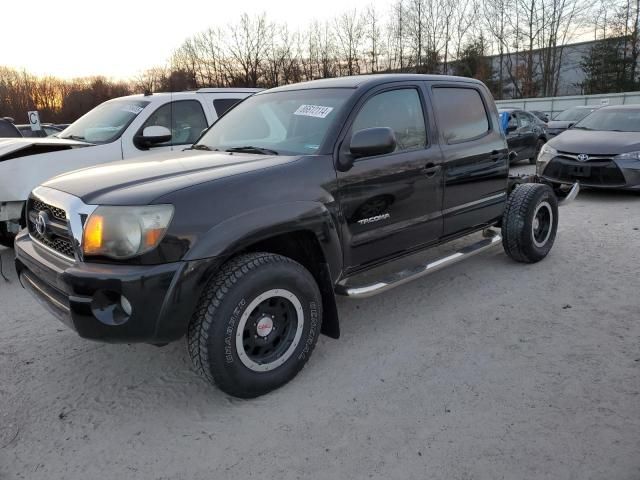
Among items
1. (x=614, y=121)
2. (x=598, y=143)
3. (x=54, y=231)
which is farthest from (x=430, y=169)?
(x=614, y=121)

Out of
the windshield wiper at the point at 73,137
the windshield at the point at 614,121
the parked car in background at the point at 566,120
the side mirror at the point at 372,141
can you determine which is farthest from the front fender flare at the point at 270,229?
the parked car in background at the point at 566,120

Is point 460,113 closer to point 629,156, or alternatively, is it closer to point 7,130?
point 629,156

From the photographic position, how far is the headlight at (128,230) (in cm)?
246

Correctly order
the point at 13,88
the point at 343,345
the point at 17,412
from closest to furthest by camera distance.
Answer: the point at 17,412 → the point at 343,345 → the point at 13,88

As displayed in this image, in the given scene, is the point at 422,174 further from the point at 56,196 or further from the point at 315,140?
the point at 56,196

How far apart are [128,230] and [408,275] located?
6.72 feet

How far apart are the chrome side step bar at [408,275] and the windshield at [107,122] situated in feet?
13.0

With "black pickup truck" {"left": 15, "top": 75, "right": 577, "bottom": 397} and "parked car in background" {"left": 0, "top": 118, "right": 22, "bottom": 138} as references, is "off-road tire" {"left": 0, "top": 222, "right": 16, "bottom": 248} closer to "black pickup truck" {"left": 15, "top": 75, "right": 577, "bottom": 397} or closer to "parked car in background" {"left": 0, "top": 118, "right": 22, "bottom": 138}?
→ "black pickup truck" {"left": 15, "top": 75, "right": 577, "bottom": 397}

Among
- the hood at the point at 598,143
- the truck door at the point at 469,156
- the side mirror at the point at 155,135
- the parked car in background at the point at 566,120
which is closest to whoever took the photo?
the truck door at the point at 469,156

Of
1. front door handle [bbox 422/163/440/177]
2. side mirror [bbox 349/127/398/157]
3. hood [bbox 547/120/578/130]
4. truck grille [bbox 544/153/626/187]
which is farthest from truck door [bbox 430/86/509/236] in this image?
hood [bbox 547/120/578/130]

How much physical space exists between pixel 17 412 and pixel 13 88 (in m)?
55.7

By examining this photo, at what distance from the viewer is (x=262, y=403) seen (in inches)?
112

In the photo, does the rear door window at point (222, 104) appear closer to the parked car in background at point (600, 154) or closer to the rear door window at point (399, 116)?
the rear door window at point (399, 116)

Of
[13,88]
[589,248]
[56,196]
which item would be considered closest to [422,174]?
[56,196]
